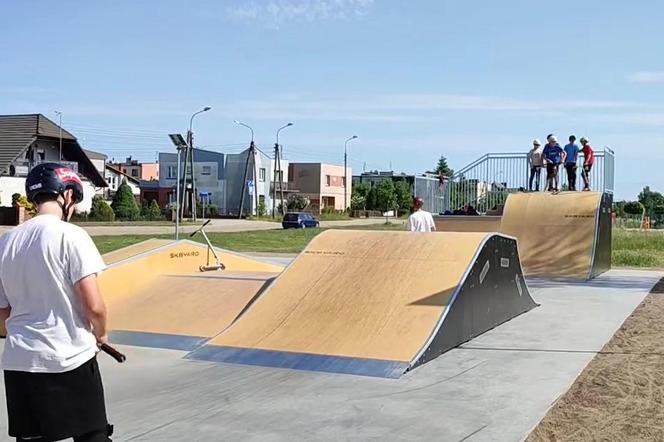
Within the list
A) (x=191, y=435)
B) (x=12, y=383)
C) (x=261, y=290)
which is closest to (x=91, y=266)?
(x=12, y=383)

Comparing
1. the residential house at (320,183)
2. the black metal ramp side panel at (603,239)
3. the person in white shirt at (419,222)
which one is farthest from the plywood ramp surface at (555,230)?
the residential house at (320,183)

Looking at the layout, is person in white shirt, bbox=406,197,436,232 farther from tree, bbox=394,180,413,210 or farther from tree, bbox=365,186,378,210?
tree, bbox=365,186,378,210

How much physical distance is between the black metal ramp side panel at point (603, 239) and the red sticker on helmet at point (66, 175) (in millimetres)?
14824

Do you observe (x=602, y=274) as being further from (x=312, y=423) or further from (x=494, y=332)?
(x=312, y=423)

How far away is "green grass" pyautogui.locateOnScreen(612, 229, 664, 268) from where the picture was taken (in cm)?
2148

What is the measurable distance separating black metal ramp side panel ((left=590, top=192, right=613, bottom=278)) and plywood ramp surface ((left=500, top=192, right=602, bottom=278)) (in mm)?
178

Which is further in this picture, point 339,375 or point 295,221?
point 295,221

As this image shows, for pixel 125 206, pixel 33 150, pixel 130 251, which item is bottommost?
pixel 125 206

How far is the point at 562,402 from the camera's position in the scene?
595 centimetres

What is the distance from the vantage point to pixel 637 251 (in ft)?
80.5

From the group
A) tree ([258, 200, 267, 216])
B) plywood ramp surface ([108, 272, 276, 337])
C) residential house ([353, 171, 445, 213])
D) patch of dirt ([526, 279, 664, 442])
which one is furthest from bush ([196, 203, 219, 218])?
patch of dirt ([526, 279, 664, 442])

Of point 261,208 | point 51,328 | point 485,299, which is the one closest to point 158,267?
point 485,299

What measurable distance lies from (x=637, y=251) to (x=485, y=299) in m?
17.3

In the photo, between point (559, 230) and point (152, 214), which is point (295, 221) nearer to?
point (152, 214)
